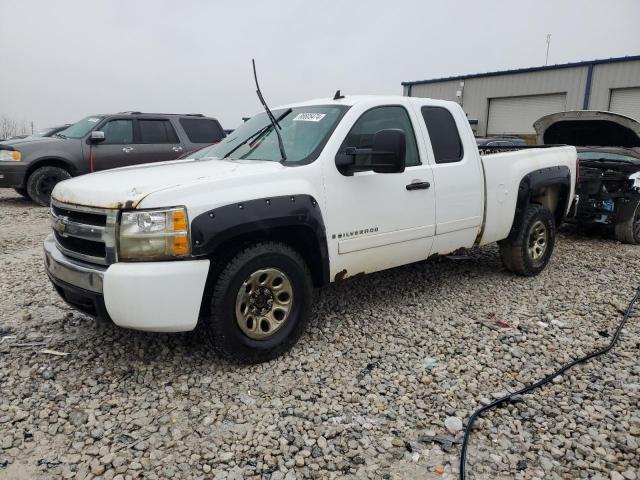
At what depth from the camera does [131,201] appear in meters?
2.84

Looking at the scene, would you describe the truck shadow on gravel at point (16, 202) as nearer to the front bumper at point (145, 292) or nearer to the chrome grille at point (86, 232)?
the chrome grille at point (86, 232)

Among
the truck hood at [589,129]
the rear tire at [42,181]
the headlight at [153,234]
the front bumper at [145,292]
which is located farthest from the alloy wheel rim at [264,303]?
the rear tire at [42,181]

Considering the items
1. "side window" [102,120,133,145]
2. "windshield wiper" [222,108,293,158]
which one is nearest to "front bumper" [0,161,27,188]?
"side window" [102,120,133,145]

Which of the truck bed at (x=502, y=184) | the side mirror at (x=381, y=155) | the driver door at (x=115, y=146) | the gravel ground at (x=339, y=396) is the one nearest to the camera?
the gravel ground at (x=339, y=396)

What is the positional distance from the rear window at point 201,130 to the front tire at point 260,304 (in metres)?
7.90

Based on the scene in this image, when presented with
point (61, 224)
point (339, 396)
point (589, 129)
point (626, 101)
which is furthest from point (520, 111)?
point (61, 224)

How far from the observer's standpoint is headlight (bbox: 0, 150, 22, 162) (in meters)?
9.38

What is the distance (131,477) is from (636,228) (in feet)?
25.5

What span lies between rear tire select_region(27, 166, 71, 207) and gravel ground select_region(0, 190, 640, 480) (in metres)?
5.70

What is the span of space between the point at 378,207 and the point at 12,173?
8506 mm

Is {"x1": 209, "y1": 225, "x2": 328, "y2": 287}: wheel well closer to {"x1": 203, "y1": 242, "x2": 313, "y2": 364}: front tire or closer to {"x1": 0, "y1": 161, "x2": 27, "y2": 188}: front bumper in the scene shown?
{"x1": 203, "y1": 242, "x2": 313, "y2": 364}: front tire

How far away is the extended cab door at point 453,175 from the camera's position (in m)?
4.28

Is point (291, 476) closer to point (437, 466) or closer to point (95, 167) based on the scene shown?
point (437, 466)

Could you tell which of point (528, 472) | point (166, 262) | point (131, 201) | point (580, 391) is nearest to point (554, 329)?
point (580, 391)
